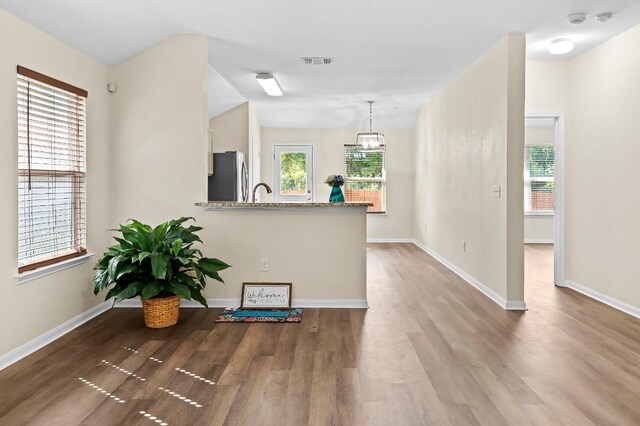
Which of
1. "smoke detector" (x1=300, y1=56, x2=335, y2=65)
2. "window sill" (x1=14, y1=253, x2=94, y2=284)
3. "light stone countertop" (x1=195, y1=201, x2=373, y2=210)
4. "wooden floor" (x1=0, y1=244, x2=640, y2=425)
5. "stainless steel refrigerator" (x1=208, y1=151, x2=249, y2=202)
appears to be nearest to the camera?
"wooden floor" (x1=0, y1=244, x2=640, y2=425)

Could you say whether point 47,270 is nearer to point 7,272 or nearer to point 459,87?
point 7,272

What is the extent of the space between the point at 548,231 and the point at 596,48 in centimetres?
534

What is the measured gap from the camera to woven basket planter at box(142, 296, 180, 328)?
3605 millimetres

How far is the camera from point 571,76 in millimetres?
5066

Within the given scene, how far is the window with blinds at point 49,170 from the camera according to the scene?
10.2ft

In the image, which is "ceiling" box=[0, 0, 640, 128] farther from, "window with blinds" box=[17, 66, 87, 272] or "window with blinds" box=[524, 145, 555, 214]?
"window with blinds" box=[524, 145, 555, 214]

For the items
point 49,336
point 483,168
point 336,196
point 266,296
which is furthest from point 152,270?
point 483,168

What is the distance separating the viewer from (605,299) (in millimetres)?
4453

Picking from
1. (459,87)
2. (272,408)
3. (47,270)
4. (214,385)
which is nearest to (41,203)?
(47,270)

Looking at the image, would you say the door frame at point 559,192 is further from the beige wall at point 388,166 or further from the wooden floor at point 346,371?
the beige wall at point 388,166

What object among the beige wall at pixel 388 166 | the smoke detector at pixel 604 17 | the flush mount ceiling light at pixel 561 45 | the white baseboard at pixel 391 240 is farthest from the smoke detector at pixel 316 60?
the white baseboard at pixel 391 240

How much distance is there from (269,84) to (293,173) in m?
3.28

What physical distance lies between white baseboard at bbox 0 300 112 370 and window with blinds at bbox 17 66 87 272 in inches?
19.7

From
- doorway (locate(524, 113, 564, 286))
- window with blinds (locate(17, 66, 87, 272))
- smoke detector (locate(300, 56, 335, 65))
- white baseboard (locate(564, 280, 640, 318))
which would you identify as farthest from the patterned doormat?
doorway (locate(524, 113, 564, 286))
